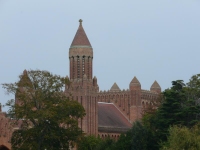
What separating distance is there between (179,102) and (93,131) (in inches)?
1678

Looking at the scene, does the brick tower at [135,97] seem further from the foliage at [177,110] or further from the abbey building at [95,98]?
the foliage at [177,110]

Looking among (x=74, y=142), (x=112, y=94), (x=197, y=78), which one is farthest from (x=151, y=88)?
(x=74, y=142)

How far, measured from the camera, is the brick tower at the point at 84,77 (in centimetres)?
11869

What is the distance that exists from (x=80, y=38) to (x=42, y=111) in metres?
50.6

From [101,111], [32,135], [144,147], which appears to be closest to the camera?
[32,135]

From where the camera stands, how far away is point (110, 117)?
12938cm

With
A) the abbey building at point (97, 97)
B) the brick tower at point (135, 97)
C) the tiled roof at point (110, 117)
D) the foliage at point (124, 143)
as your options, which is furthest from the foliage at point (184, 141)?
the brick tower at point (135, 97)

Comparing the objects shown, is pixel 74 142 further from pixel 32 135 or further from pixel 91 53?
pixel 91 53

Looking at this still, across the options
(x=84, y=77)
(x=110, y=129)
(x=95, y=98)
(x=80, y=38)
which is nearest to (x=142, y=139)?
(x=84, y=77)

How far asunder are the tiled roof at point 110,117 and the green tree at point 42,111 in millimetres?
51355

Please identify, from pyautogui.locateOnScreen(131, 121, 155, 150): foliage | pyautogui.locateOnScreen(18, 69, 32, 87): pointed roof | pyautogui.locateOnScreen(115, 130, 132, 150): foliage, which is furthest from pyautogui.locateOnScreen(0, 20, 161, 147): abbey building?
pyautogui.locateOnScreen(18, 69, 32, 87): pointed roof

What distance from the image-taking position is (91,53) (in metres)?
121

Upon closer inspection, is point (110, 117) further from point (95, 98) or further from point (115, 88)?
point (115, 88)

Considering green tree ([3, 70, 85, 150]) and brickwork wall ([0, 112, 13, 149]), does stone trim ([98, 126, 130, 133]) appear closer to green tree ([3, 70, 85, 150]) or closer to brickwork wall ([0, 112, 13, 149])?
brickwork wall ([0, 112, 13, 149])
